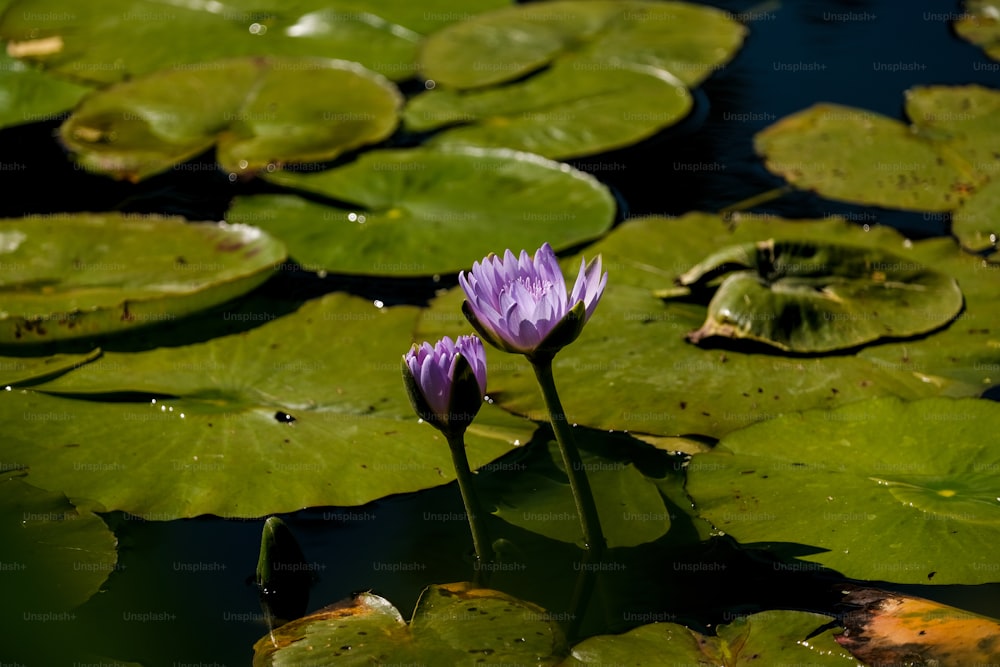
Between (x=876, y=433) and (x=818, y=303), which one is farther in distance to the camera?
(x=818, y=303)

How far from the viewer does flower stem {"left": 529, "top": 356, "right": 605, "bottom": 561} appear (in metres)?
1.97

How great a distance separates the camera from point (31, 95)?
4.62 m

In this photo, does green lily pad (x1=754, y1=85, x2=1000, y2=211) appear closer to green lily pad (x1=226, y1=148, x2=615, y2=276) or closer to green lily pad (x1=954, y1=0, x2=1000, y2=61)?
green lily pad (x1=954, y1=0, x2=1000, y2=61)

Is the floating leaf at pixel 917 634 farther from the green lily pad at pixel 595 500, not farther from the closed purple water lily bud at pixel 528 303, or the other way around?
the closed purple water lily bud at pixel 528 303

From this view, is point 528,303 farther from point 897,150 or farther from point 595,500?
point 897,150

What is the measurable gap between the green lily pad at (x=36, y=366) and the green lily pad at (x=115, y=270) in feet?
0.23

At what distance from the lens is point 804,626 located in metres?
2.01

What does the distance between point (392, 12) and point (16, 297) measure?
2.89 meters

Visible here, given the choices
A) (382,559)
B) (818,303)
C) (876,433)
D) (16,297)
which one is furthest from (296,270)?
(876,433)

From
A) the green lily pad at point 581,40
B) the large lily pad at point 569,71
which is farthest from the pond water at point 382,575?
the green lily pad at point 581,40

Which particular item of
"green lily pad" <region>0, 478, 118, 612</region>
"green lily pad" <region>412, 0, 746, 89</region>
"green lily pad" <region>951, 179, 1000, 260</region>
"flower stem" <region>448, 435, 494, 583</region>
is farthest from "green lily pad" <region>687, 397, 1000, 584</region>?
"green lily pad" <region>412, 0, 746, 89</region>

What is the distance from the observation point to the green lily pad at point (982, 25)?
16.1ft

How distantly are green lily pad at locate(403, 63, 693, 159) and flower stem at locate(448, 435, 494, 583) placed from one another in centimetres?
226

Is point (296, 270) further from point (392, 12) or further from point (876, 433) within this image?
point (392, 12)
